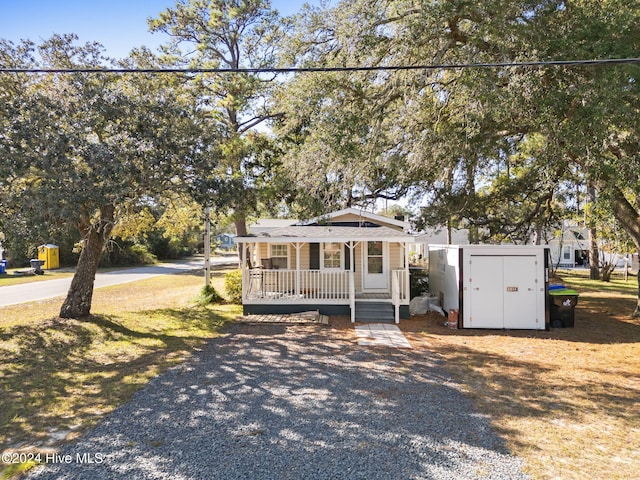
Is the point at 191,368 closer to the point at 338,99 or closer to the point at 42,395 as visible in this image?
the point at 42,395

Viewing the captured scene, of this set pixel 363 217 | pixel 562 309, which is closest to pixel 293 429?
pixel 562 309

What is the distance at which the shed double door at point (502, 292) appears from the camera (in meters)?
10.3

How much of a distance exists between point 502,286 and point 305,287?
19.0ft

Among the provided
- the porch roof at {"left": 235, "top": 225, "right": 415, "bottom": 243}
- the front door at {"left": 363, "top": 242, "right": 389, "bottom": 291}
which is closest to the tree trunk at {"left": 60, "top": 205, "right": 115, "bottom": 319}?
the porch roof at {"left": 235, "top": 225, "right": 415, "bottom": 243}

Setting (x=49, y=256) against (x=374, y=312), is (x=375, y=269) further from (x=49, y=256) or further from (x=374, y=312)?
(x=49, y=256)

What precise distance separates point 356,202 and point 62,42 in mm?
12573

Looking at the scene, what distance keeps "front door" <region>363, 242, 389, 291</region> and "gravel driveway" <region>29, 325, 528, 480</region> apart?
640cm

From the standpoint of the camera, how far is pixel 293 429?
4.44m

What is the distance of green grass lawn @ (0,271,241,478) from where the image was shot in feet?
15.5

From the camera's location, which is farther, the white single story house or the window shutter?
the window shutter

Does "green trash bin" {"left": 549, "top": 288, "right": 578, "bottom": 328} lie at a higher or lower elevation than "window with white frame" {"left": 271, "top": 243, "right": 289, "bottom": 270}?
lower

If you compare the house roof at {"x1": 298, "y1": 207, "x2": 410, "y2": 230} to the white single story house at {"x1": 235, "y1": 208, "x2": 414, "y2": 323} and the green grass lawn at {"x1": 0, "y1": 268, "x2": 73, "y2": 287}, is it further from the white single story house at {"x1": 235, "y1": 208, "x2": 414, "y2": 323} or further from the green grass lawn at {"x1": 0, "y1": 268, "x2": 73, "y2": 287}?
the green grass lawn at {"x1": 0, "y1": 268, "x2": 73, "y2": 287}

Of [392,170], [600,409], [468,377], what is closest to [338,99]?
[392,170]

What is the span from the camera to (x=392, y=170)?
10.3 meters
